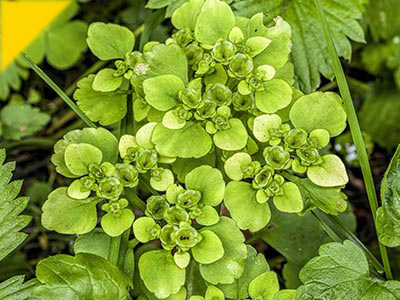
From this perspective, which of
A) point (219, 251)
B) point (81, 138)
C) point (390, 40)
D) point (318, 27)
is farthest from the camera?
point (390, 40)

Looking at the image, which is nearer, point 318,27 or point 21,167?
point 318,27

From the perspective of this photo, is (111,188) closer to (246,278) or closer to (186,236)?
(186,236)

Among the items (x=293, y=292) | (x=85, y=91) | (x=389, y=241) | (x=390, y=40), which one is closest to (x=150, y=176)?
(x=85, y=91)

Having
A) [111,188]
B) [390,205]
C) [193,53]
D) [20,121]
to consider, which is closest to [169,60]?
[193,53]

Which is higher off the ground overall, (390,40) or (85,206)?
(85,206)

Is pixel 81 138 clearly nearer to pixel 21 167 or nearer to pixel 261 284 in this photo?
pixel 261 284

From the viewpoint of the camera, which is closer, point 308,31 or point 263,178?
point 263,178

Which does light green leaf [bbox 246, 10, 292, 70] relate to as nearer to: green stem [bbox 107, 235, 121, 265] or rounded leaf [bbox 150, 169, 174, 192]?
rounded leaf [bbox 150, 169, 174, 192]
